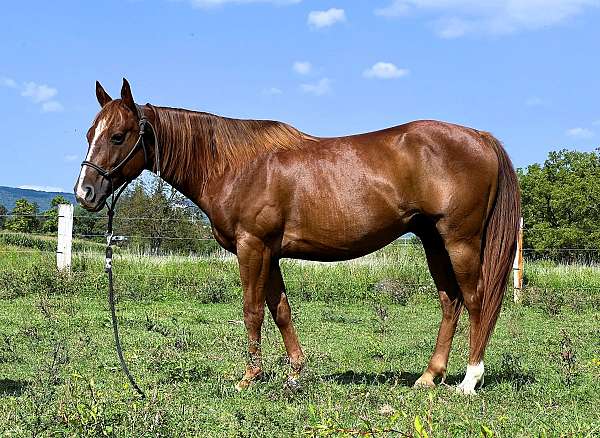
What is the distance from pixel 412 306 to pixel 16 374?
6658mm

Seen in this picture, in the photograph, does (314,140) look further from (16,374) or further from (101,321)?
(101,321)

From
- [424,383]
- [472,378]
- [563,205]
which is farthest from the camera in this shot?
[563,205]

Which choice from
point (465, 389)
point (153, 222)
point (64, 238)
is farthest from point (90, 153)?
point (153, 222)

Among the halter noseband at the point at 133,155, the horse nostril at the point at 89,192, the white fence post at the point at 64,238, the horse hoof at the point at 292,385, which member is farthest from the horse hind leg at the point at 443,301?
the white fence post at the point at 64,238

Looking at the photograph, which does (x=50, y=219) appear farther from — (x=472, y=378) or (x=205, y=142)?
(x=472, y=378)

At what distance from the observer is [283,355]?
18.3 feet

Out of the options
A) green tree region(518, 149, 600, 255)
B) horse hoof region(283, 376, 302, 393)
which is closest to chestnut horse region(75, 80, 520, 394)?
horse hoof region(283, 376, 302, 393)

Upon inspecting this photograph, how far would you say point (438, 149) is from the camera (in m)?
5.20

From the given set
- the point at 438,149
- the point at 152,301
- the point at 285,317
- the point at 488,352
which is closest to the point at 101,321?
the point at 152,301

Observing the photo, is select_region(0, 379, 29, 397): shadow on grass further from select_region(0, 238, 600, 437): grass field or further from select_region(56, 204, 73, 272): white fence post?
select_region(56, 204, 73, 272): white fence post

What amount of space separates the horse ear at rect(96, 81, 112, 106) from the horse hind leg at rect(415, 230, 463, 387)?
260 centimetres

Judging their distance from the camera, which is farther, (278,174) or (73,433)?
(278,174)

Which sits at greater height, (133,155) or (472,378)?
(133,155)

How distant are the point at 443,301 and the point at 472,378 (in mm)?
707
